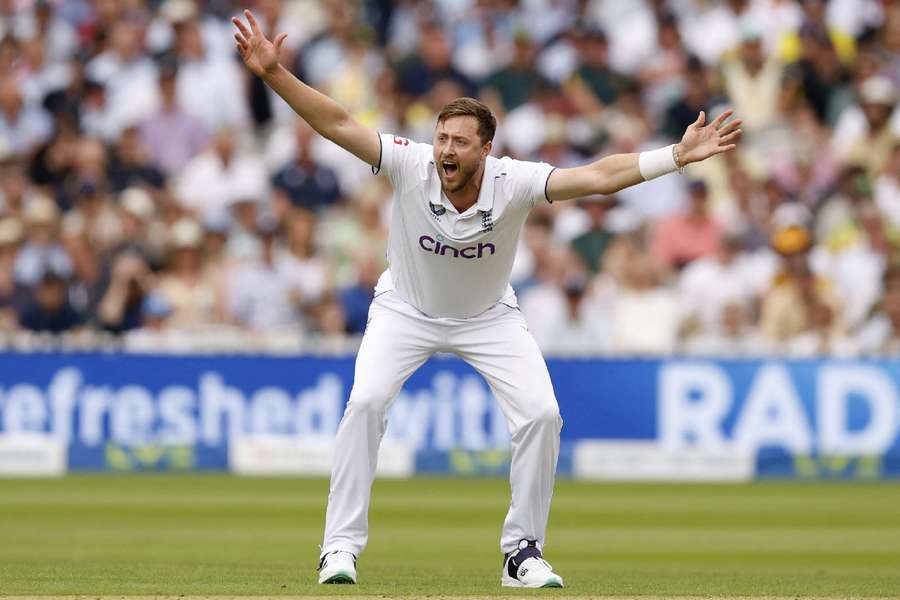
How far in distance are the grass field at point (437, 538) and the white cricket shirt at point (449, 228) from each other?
114 cm

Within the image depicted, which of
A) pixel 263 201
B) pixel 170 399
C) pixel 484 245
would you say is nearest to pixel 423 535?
pixel 484 245

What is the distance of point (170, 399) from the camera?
46.6 ft

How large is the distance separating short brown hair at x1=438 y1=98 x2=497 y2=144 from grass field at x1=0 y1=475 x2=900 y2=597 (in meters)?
1.73

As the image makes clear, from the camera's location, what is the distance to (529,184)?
710 centimetres

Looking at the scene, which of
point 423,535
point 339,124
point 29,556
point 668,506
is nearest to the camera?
point 339,124

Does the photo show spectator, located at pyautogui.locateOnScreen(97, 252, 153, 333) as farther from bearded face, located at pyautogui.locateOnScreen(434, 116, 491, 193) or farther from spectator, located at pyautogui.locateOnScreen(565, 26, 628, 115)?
bearded face, located at pyautogui.locateOnScreen(434, 116, 491, 193)

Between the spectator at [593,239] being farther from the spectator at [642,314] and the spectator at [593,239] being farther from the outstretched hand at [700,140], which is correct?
the outstretched hand at [700,140]

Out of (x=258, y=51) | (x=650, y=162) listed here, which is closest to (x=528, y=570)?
(x=650, y=162)

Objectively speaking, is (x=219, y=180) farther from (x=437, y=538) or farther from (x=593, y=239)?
(x=437, y=538)

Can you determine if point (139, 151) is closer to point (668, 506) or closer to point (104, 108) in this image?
point (104, 108)

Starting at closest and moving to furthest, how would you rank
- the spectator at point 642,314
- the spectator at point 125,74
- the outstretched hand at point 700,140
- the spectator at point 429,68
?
the outstretched hand at point 700,140
the spectator at point 642,314
the spectator at point 429,68
the spectator at point 125,74

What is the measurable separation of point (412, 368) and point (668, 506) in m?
A: 4.99

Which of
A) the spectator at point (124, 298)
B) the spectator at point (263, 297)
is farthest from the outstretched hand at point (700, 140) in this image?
the spectator at point (124, 298)

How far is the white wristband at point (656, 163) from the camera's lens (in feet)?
22.7
